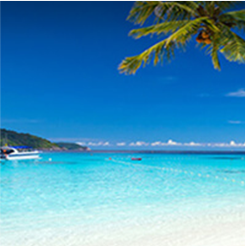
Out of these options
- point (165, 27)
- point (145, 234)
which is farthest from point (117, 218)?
point (165, 27)

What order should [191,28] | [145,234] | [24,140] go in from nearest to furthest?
[145,234]
[191,28]
[24,140]

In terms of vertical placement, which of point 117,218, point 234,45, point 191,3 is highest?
point 191,3

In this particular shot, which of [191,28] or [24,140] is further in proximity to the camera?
[24,140]

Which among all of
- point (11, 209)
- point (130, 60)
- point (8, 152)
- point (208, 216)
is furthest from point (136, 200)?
point (8, 152)

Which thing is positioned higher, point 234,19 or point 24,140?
point 24,140

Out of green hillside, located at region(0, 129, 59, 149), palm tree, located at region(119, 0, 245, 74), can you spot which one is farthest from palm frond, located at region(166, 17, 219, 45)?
green hillside, located at region(0, 129, 59, 149)

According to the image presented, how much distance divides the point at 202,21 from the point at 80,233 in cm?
616

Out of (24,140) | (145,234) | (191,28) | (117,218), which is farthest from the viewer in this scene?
(24,140)

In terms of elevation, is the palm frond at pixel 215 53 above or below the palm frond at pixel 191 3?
below

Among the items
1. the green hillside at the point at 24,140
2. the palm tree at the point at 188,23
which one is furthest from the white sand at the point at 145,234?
the green hillside at the point at 24,140

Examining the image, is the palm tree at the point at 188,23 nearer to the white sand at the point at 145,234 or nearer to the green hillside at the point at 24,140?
the white sand at the point at 145,234

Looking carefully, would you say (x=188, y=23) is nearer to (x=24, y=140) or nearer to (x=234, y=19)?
(x=234, y=19)

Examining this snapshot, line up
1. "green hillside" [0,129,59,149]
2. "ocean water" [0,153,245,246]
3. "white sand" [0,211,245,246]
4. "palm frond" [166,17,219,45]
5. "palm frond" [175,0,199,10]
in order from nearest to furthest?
"white sand" [0,211,245,246], "ocean water" [0,153,245,246], "palm frond" [166,17,219,45], "palm frond" [175,0,199,10], "green hillside" [0,129,59,149]

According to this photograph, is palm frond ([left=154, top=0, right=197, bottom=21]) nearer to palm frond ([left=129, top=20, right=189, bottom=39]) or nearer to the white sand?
palm frond ([left=129, top=20, right=189, bottom=39])
